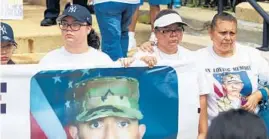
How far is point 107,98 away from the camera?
4082 mm

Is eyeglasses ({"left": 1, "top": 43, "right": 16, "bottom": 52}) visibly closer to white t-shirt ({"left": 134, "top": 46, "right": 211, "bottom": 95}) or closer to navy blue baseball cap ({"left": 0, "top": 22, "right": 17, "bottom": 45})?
navy blue baseball cap ({"left": 0, "top": 22, "right": 17, "bottom": 45})

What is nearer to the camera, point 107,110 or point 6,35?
point 107,110

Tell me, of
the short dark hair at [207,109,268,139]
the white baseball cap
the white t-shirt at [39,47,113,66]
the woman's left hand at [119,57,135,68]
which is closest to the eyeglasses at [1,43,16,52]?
the white t-shirt at [39,47,113,66]

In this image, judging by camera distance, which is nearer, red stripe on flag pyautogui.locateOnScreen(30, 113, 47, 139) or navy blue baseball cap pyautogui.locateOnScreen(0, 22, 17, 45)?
red stripe on flag pyautogui.locateOnScreen(30, 113, 47, 139)

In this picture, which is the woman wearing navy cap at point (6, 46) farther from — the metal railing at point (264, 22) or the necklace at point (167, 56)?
the metal railing at point (264, 22)

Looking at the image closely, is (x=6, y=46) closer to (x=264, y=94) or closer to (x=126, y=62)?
(x=126, y=62)

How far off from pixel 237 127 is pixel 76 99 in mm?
2009

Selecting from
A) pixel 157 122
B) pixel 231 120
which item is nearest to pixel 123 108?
pixel 157 122


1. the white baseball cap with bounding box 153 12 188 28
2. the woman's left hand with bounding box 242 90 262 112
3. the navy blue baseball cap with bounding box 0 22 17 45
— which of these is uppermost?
the white baseball cap with bounding box 153 12 188 28

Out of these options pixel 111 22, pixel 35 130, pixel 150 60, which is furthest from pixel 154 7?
pixel 35 130

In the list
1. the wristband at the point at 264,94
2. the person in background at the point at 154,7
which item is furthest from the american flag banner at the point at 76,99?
the person in background at the point at 154,7

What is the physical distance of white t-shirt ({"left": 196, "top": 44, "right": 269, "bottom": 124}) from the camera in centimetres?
440

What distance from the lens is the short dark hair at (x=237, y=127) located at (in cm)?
213

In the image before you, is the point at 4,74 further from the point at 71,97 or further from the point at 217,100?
the point at 217,100
